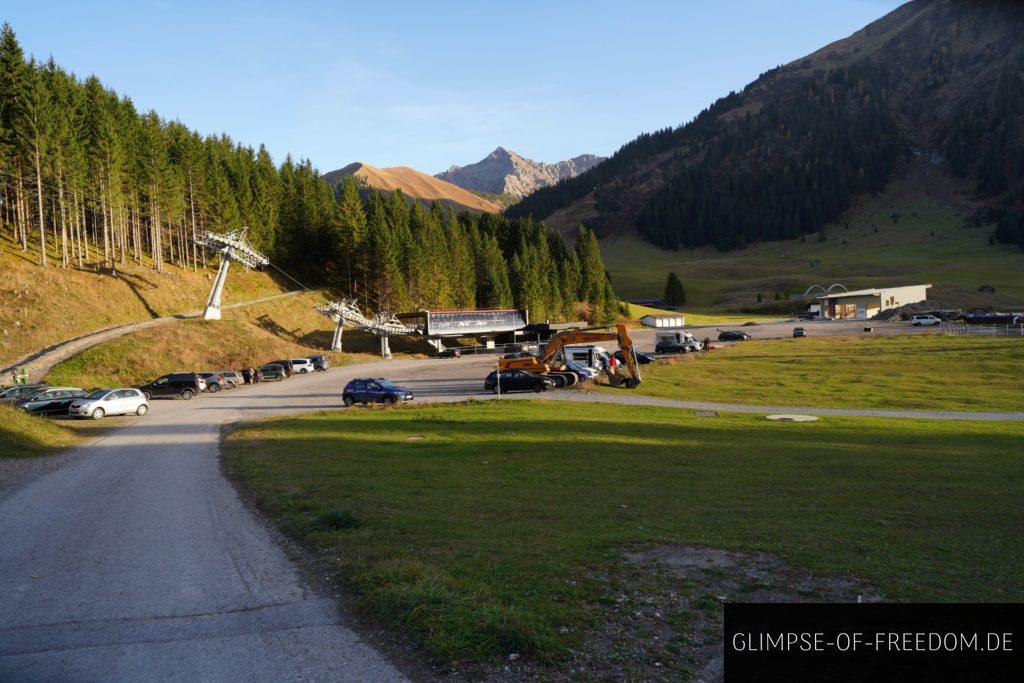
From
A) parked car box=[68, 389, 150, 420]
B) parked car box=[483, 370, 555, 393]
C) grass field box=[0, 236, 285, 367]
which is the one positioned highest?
grass field box=[0, 236, 285, 367]

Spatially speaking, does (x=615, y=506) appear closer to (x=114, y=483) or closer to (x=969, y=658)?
(x=969, y=658)

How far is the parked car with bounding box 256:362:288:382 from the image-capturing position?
57000 millimetres

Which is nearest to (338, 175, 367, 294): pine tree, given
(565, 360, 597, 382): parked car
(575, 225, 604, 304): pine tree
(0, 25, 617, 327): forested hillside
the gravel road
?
(0, 25, 617, 327): forested hillside

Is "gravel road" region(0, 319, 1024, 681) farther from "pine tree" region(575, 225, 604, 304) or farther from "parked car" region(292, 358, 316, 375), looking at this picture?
"pine tree" region(575, 225, 604, 304)

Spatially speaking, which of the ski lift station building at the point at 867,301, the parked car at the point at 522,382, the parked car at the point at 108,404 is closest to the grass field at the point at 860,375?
the parked car at the point at 522,382

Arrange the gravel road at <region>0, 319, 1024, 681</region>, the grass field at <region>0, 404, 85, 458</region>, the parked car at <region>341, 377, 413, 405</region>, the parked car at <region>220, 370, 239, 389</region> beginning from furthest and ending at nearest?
the parked car at <region>220, 370, 239, 389</region>
the parked car at <region>341, 377, 413, 405</region>
the grass field at <region>0, 404, 85, 458</region>
the gravel road at <region>0, 319, 1024, 681</region>

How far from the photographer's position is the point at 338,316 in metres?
74.8

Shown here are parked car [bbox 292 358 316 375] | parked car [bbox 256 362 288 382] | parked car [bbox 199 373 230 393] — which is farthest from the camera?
parked car [bbox 292 358 316 375]

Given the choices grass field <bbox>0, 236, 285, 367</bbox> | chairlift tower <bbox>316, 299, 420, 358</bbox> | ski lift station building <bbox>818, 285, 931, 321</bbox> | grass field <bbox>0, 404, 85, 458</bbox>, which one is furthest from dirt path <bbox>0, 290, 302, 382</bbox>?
ski lift station building <bbox>818, 285, 931, 321</bbox>

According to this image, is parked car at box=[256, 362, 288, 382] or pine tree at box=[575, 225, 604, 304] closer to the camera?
parked car at box=[256, 362, 288, 382]

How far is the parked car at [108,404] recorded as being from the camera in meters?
33.6

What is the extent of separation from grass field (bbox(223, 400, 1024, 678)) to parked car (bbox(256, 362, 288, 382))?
106ft

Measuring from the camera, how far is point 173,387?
46281mm

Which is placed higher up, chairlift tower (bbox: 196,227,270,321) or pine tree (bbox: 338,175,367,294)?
pine tree (bbox: 338,175,367,294)
